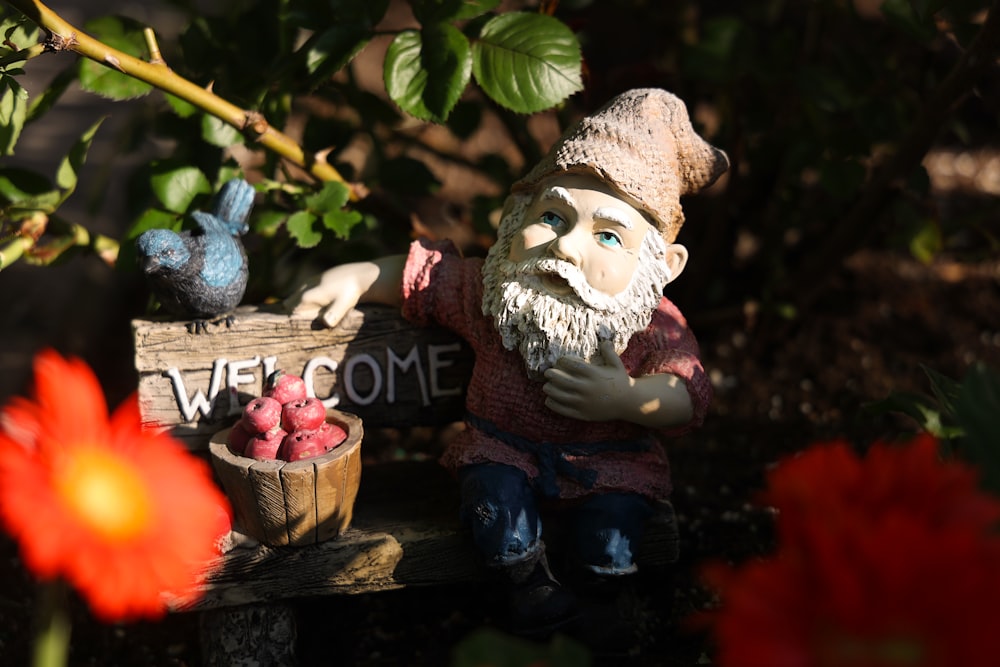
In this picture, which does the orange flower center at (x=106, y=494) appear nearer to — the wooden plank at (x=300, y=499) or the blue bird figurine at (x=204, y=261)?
the wooden plank at (x=300, y=499)

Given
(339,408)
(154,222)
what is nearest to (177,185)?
(154,222)

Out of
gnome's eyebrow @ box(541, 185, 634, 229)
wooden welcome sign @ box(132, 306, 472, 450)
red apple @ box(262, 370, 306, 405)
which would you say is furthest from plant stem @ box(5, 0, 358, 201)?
gnome's eyebrow @ box(541, 185, 634, 229)

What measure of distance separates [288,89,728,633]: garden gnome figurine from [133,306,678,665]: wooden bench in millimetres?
91

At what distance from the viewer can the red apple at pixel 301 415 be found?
4.89 ft

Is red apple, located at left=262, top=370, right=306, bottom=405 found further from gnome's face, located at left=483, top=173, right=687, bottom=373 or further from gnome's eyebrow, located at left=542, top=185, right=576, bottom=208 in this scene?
gnome's eyebrow, located at left=542, top=185, right=576, bottom=208

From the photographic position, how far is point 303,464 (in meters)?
1.44

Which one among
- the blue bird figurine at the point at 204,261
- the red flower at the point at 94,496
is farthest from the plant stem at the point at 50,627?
the blue bird figurine at the point at 204,261

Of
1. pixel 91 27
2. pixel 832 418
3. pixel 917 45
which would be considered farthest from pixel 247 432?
pixel 917 45

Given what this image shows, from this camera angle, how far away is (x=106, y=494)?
2.97 feet

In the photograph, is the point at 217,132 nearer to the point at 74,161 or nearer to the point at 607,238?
the point at 74,161

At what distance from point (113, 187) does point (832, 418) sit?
2904 mm

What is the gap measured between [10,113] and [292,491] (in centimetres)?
87

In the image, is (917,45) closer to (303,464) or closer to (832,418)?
(832,418)

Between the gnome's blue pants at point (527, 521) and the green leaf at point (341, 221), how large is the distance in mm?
530
